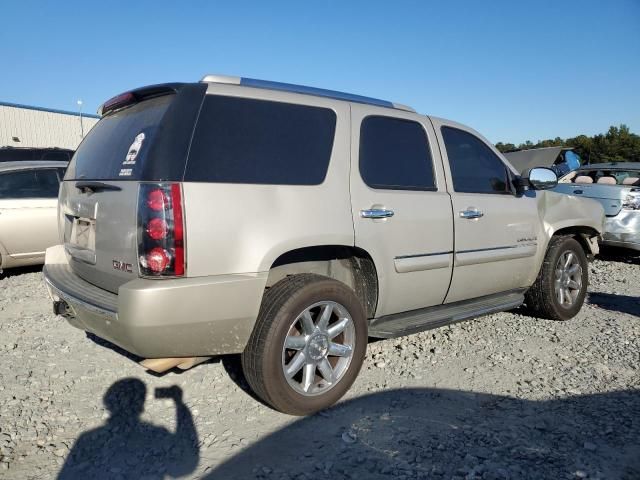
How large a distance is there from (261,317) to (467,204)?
1.98 meters

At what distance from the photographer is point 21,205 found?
6.43 meters

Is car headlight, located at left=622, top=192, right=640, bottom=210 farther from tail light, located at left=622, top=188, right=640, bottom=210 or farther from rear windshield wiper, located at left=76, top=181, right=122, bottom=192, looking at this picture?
rear windshield wiper, located at left=76, top=181, right=122, bottom=192

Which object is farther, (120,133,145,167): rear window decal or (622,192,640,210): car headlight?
(622,192,640,210): car headlight

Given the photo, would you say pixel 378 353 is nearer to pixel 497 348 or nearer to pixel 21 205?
pixel 497 348

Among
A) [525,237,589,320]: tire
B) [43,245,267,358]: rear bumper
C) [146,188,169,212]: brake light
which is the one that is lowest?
[525,237,589,320]: tire

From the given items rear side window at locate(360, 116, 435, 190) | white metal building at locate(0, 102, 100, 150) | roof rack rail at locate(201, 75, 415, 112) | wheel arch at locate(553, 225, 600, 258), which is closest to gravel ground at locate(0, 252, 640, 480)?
wheel arch at locate(553, 225, 600, 258)

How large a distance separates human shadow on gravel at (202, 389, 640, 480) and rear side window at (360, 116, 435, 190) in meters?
1.46

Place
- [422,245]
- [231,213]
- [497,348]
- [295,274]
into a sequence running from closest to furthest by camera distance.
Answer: [231,213], [295,274], [422,245], [497,348]

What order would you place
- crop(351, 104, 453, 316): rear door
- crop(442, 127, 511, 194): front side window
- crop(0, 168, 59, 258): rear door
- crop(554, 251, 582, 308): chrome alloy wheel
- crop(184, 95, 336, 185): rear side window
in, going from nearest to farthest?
crop(184, 95, 336, 185): rear side window → crop(351, 104, 453, 316): rear door → crop(442, 127, 511, 194): front side window → crop(554, 251, 582, 308): chrome alloy wheel → crop(0, 168, 59, 258): rear door

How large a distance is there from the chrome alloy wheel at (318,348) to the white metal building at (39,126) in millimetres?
22294

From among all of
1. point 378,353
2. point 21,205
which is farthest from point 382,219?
point 21,205

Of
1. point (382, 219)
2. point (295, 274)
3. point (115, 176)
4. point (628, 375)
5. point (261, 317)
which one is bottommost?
point (628, 375)

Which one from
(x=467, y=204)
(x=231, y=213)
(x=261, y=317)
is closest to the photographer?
(x=231, y=213)

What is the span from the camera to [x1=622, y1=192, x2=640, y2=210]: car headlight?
7598 mm
